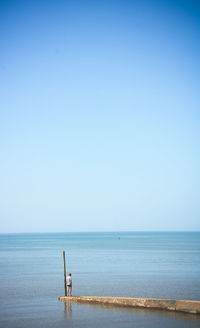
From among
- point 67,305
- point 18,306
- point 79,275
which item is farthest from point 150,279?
point 18,306

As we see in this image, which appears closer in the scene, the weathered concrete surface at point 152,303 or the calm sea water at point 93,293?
the calm sea water at point 93,293

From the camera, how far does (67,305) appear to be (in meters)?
23.4

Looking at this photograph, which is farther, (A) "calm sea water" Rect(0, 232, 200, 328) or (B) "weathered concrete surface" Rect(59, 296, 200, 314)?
(B) "weathered concrete surface" Rect(59, 296, 200, 314)

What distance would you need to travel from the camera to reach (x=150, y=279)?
113 feet

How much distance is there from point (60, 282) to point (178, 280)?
1236 centimetres

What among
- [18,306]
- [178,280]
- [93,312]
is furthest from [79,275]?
[93,312]

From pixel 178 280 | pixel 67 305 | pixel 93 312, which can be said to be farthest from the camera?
pixel 178 280

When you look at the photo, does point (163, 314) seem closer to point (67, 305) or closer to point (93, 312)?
point (93, 312)

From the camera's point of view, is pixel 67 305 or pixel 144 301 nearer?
pixel 144 301

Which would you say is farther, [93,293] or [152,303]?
[93,293]

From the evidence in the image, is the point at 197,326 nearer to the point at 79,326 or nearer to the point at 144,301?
the point at 144,301

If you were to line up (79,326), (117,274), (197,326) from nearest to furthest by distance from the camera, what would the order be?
(197,326) → (79,326) → (117,274)

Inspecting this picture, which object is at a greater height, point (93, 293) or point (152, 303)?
point (152, 303)

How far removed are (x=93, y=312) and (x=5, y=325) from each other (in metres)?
5.50
